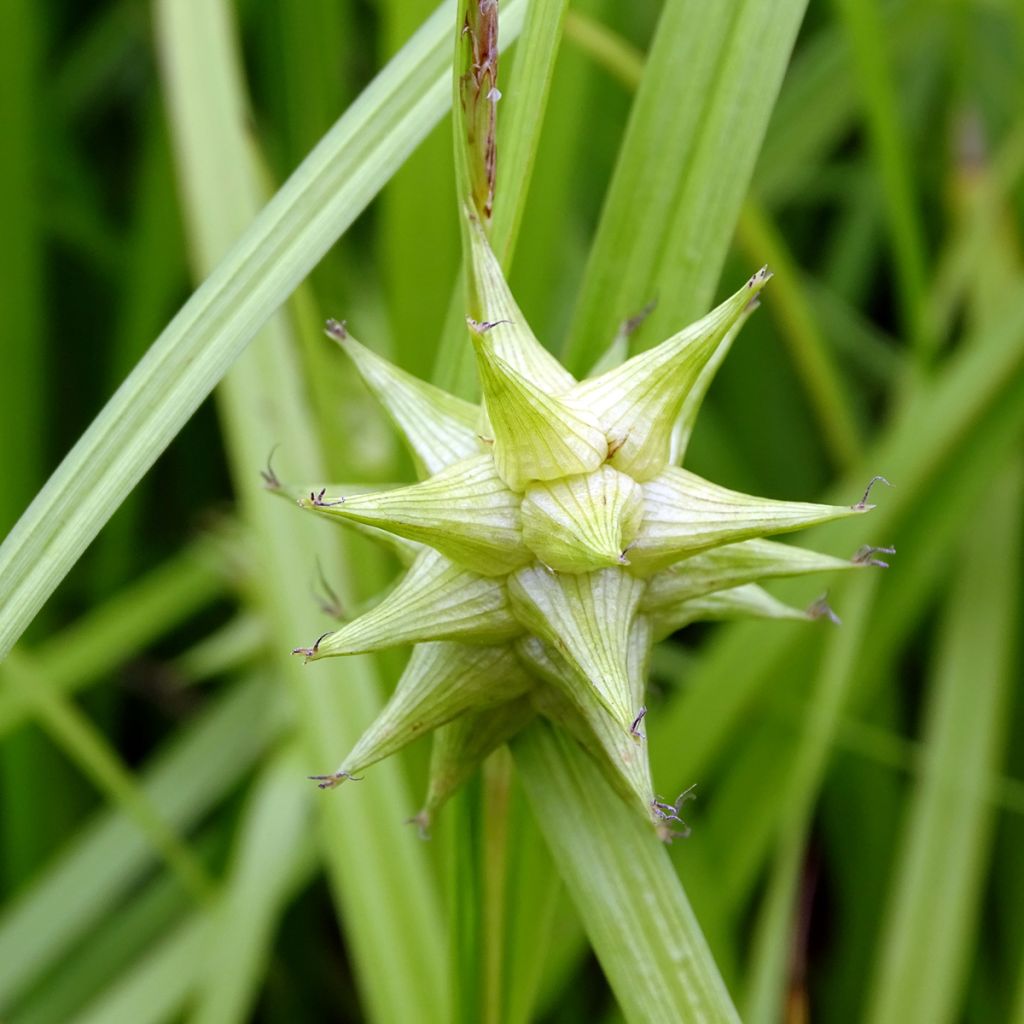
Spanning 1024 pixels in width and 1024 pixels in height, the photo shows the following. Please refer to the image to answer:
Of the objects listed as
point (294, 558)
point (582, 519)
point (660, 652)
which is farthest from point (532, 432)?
point (660, 652)

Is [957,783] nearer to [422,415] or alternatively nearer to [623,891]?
[623,891]

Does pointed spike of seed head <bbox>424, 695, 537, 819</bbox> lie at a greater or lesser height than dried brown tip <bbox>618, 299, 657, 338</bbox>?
lesser

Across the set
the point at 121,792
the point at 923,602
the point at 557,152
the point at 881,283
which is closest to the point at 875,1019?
the point at 923,602

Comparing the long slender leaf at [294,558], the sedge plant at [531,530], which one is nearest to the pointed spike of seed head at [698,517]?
the sedge plant at [531,530]

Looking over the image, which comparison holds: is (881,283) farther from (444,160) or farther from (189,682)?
(189,682)

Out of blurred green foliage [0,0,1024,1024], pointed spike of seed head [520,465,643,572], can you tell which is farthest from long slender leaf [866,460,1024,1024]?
pointed spike of seed head [520,465,643,572]

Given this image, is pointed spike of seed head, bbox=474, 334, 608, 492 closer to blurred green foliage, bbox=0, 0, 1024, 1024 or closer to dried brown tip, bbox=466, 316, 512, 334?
dried brown tip, bbox=466, 316, 512, 334
